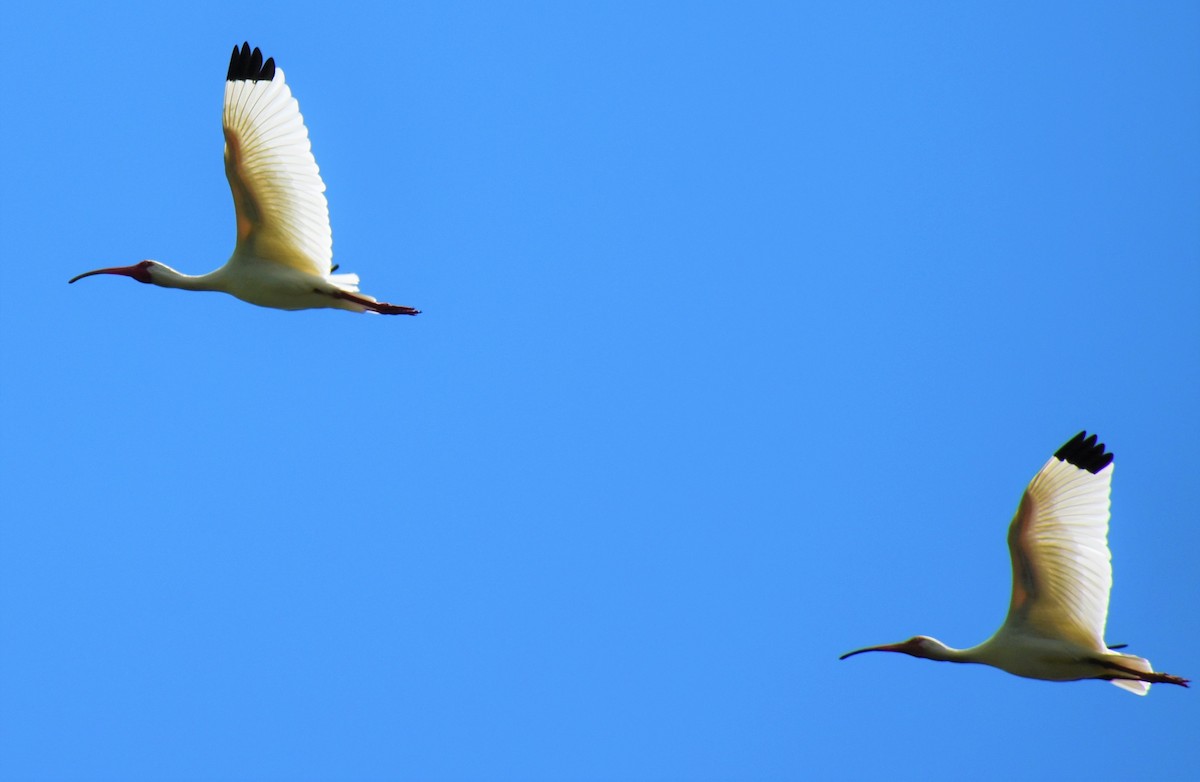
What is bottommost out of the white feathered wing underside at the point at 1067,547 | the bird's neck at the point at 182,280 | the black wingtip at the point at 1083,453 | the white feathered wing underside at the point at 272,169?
the white feathered wing underside at the point at 1067,547

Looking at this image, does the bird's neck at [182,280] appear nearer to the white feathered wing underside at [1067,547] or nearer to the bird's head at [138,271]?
the bird's head at [138,271]

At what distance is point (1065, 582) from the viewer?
51.7 feet

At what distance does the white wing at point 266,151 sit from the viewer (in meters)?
16.0

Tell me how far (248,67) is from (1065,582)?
27.8 feet

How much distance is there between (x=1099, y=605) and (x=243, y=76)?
8837 millimetres

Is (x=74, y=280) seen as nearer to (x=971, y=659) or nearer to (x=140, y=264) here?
(x=140, y=264)

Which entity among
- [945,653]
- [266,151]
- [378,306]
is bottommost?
[945,653]

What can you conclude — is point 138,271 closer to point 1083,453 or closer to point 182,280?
point 182,280

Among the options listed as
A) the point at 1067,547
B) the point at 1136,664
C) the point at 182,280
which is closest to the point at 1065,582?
the point at 1067,547

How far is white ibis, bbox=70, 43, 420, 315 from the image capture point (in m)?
16.0

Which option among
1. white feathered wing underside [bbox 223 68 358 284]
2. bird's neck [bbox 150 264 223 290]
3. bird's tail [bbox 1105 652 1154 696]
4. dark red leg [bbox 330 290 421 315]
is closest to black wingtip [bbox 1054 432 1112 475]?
bird's tail [bbox 1105 652 1154 696]

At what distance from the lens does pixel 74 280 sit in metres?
17.8

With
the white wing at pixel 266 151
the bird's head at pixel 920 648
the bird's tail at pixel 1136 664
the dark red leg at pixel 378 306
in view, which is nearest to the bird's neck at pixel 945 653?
the bird's head at pixel 920 648

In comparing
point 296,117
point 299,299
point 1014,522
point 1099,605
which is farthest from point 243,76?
point 1099,605
